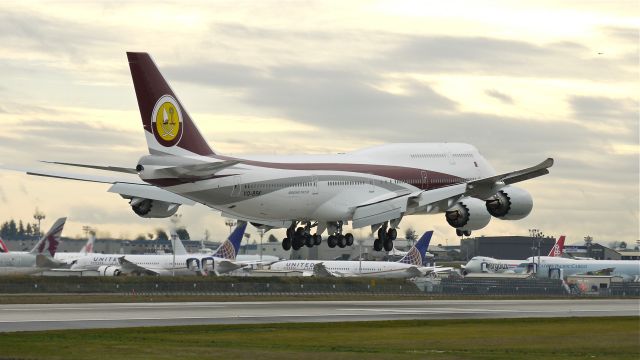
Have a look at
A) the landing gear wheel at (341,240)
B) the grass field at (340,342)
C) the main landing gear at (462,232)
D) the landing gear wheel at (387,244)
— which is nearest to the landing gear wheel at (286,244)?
the landing gear wheel at (341,240)

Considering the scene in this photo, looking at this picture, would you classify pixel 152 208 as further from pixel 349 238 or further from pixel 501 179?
pixel 501 179

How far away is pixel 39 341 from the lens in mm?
46406

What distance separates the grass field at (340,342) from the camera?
139 ft

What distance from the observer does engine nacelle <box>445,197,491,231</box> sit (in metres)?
77.3

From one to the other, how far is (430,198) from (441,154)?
5789mm

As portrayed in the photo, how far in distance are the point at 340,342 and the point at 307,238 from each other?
27.6 meters

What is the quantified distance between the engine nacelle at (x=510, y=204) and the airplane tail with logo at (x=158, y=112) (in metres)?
23.6

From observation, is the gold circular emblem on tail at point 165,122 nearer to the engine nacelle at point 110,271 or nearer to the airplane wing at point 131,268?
the airplane wing at point 131,268

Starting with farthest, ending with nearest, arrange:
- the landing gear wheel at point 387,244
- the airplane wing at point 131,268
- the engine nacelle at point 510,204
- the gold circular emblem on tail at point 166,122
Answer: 1. the airplane wing at point 131,268
2. the engine nacelle at point 510,204
3. the landing gear wheel at point 387,244
4. the gold circular emblem on tail at point 166,122

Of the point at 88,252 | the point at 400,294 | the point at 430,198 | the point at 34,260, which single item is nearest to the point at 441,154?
the point at 430,198

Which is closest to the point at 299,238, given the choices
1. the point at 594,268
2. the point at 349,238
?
the point at 349,238

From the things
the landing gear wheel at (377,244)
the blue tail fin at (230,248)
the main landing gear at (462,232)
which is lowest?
the landing gear wheel at (377,244)

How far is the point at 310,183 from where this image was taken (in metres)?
72.6

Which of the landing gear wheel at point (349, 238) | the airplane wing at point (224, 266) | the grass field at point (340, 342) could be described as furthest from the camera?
the airplane wing at point (224, 266)
